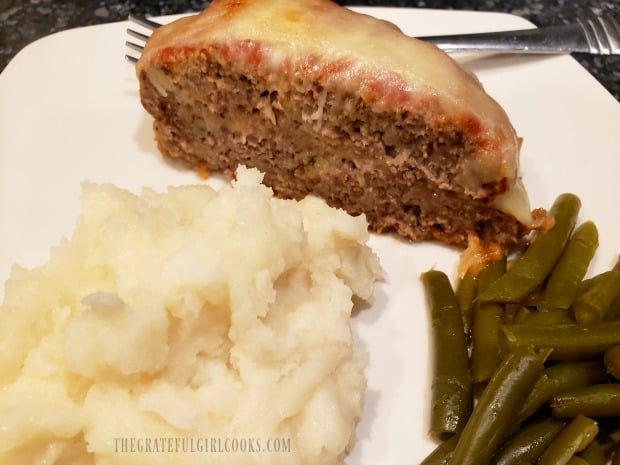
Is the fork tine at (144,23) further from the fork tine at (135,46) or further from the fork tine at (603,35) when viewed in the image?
the fork tine at (603,35)

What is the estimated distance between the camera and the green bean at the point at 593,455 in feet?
9.65

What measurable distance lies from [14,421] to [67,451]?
294mm

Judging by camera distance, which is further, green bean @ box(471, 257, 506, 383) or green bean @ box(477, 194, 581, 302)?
green bean @ box(477, 194, 581, 302)

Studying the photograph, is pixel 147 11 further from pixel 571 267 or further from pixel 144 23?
pixel 571 267

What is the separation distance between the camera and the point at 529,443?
303cm

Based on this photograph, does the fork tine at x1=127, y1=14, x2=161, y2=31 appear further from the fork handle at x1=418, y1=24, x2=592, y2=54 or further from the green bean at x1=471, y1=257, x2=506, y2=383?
the green bean at x1=471, y1=257, x2=506, y2=383

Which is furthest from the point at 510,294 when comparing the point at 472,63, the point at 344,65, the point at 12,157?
the point at 12,157

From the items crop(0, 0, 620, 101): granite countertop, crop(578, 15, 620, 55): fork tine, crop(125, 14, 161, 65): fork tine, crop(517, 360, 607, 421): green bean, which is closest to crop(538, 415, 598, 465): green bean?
crop(517, 360, 607, 421): green bean

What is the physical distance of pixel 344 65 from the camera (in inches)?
149

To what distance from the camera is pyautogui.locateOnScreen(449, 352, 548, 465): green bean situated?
2.89 metres

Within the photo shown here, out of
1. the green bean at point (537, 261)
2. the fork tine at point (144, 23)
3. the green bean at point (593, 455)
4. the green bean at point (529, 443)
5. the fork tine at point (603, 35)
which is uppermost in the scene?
the fork tine at point (603, 35)

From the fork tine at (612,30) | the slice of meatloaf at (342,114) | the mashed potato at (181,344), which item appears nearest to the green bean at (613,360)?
the slice of meatloaf at (342,114)

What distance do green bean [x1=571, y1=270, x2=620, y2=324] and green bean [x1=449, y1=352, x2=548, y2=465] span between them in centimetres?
55

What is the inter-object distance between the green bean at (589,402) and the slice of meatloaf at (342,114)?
119cm
